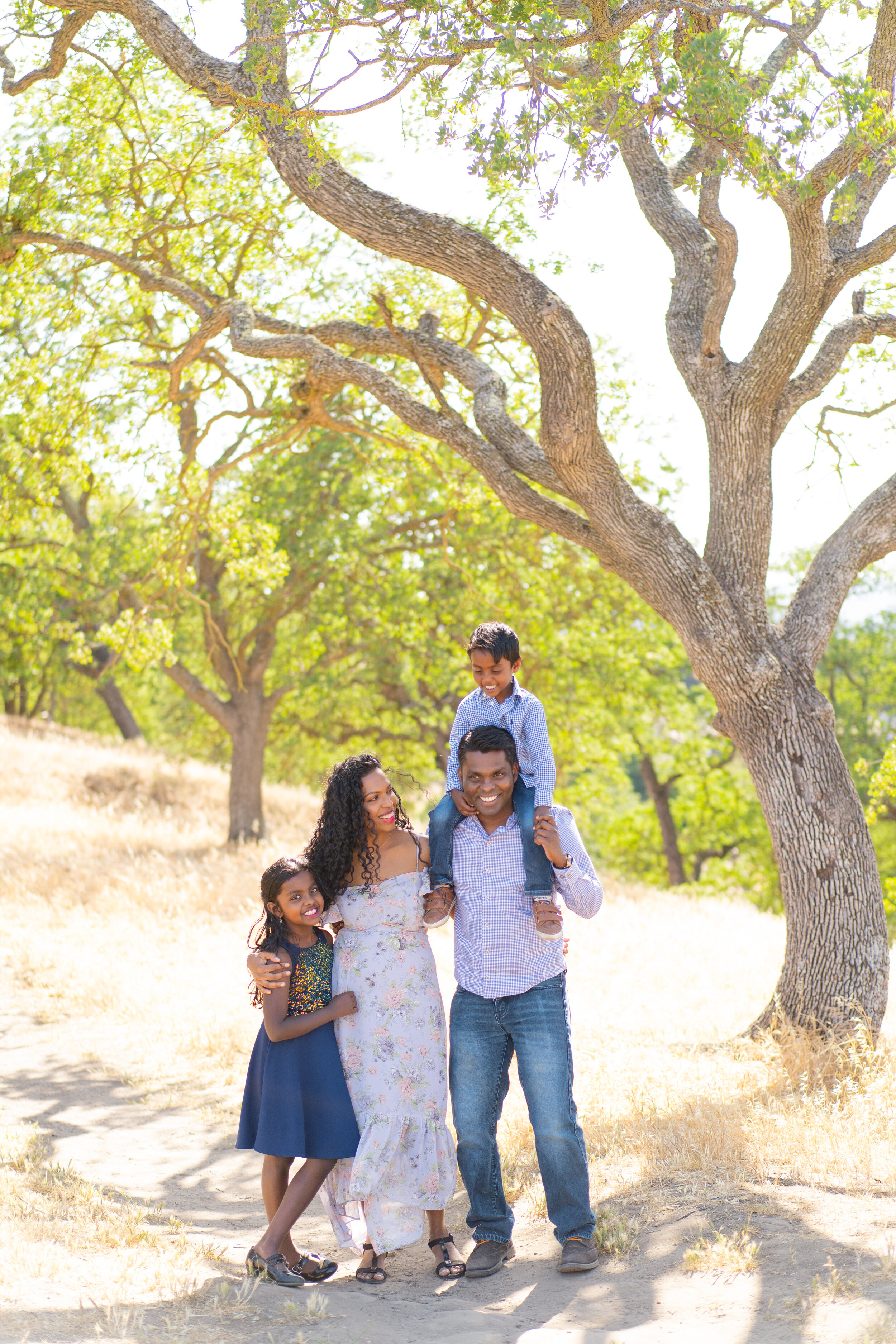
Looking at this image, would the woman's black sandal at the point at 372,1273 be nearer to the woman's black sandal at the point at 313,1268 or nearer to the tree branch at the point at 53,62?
the woman's black sandal at the point at 313,1268

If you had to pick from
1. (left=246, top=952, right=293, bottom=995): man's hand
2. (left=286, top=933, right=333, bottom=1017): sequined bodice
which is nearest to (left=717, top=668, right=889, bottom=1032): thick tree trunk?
(left=286, top=933, right=333, bottom=1017): sequined bodice

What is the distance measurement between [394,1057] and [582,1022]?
4044 mm

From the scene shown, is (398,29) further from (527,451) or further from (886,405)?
(886,405)

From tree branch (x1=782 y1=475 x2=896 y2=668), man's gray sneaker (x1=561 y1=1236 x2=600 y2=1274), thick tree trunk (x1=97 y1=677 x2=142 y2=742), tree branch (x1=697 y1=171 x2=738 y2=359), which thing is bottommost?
man's gray sneaker (x1=561 y1=1236 x2=600 y2=1274)

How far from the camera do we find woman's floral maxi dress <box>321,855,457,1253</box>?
13.3 feet

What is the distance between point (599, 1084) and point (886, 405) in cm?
560

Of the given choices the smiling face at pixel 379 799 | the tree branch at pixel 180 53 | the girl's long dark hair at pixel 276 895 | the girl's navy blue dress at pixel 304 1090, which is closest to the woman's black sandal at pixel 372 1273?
the girl's navy blue dress at pixel 304 1090

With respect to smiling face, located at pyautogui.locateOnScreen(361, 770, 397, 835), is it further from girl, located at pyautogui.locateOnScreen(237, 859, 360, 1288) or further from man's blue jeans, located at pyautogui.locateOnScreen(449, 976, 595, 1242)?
man's blue jeans, located at pyautogui.locateOnScreen(449, 976, 595, 1242)

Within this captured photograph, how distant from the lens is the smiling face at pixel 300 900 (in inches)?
161

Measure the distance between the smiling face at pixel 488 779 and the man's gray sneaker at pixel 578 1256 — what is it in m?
1.63

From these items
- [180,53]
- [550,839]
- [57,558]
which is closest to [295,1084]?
[550,839]

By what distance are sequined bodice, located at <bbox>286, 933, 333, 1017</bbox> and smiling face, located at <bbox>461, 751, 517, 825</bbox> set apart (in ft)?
2.79

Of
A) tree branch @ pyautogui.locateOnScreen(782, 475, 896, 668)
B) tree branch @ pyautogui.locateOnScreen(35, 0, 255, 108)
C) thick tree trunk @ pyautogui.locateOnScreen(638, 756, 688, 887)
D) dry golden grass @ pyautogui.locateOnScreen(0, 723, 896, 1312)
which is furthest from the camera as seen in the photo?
thick tree trunk @ pyautogui.locateOnScreen(638, 756, 688, 887)

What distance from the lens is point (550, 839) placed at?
3.94 metres
